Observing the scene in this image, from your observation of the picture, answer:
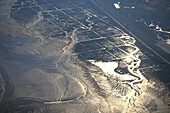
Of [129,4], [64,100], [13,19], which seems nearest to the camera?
[64,100]

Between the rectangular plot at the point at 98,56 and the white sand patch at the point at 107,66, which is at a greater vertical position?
the rectangular plot at the point at 98,56

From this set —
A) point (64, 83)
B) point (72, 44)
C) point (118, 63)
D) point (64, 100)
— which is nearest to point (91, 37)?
point (72, 44)

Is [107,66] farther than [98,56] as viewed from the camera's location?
No

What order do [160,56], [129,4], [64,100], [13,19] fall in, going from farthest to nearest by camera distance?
[129,4]
[13,19]
[160,56]
[64,100]

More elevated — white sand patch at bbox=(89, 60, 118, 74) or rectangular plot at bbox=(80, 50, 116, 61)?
rectangular plot at bbox=(80, 50, 116, 61)

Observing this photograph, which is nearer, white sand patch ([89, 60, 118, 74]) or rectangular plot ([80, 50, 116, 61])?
white sand patch ([89, 60, 118, 74])

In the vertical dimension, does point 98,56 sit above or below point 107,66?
above

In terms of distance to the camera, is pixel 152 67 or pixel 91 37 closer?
pixel 152 67

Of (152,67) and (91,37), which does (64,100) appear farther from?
(91,37)

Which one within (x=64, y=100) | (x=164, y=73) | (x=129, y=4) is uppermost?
(x=129, y=4)

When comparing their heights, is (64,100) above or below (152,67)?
below

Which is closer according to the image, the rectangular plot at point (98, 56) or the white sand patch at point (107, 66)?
the white sand patch at point (107, 66)
